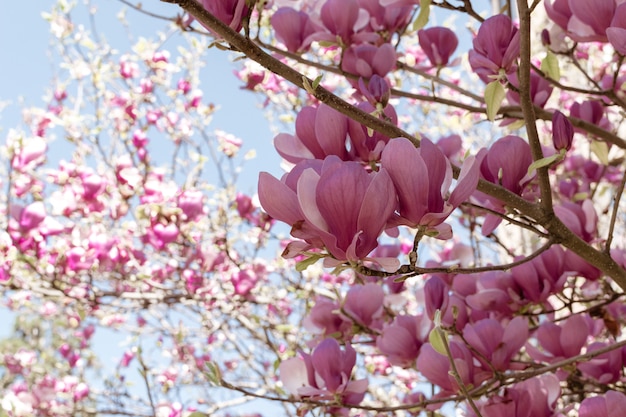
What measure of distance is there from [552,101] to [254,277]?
8.52 feet

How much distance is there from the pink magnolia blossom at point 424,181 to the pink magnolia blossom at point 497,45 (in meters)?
0.27

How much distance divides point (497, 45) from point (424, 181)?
365mm

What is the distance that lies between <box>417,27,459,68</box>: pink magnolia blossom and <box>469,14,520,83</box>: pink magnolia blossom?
339 mm

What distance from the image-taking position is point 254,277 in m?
2.36

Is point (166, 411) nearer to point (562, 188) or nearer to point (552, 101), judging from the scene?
point (562, 188)

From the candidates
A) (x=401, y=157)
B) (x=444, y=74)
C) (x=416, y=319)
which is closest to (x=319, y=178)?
(x=401, y=157)

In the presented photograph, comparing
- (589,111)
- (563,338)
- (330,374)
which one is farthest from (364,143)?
(589,111)

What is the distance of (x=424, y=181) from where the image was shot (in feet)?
1.92

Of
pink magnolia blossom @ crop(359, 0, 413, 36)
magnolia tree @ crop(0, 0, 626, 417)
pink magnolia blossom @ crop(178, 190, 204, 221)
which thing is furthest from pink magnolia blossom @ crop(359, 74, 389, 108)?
pink magnolia blossom @ crop(178, 190, 204, 221)

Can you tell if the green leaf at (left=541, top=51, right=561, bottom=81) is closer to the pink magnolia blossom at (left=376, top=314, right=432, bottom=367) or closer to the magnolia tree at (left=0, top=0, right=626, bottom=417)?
the magnolia tree at (left=0, top=0, right=626, bottom=417)

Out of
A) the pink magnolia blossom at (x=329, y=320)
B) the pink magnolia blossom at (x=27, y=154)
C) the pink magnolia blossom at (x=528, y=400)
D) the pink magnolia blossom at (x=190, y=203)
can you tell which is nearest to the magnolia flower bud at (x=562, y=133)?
the pink magnolia blossom at (x=528, y=400)

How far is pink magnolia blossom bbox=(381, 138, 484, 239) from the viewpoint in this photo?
579 mm

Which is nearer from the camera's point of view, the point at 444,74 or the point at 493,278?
the point at 493,278

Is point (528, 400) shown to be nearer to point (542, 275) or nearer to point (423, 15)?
point (542, 275)
